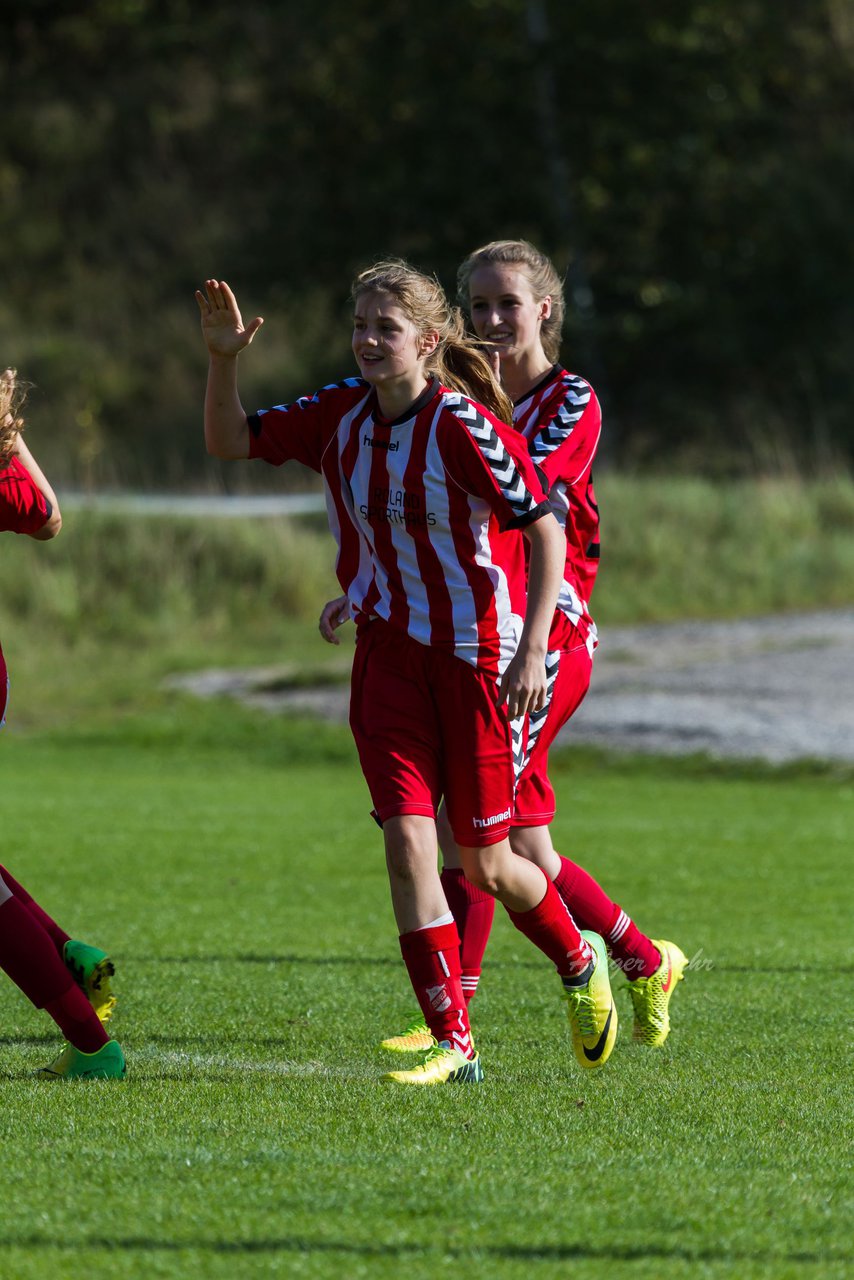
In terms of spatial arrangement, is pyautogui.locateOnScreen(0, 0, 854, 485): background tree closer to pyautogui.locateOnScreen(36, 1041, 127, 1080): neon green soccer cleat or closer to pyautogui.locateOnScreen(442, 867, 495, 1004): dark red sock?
pyautogui.locateOnScreen(442, 867, 495, 1004): dark red sock

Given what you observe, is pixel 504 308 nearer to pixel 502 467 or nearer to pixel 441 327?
pixel 441 327

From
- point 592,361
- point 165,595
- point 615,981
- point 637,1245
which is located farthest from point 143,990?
point 592,361

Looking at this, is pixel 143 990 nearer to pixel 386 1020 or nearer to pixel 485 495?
pixel 386 1020

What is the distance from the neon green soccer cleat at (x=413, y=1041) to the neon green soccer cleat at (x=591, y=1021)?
1.30 feet

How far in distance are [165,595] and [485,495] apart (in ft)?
51.3

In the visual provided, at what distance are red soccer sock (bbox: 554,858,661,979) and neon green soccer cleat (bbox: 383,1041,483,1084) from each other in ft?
2.76

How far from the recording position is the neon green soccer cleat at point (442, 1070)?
4.45m

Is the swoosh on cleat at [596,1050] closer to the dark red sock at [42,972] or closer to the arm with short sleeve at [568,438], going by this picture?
the dark red sock at [42,972]

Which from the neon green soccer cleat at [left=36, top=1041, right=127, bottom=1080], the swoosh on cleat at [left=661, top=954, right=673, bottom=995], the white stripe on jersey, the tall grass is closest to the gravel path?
the tall grass

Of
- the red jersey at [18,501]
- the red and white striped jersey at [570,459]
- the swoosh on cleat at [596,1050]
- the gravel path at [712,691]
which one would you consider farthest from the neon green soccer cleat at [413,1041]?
the gravel path at [712,691]

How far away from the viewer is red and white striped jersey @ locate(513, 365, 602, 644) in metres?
4.99

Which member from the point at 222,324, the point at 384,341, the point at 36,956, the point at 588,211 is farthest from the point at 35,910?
the point at 588,211

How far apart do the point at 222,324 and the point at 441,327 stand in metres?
0.61

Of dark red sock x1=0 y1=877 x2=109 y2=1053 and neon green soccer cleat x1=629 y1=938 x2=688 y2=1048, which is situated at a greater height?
dark red sock x1=0 y1=877 x2=109 y2=1053
